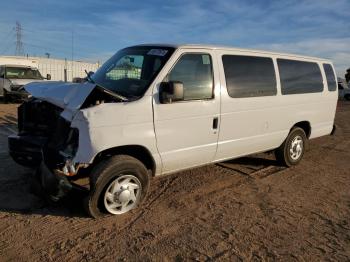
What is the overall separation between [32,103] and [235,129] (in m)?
3.00

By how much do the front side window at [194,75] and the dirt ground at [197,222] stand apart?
4.87ft

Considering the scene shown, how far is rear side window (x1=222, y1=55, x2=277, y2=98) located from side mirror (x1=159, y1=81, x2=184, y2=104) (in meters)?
1.10

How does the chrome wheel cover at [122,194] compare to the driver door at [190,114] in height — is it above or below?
below

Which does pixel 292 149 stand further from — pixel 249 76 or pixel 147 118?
pixel 147 118

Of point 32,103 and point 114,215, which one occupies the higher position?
point 32,103

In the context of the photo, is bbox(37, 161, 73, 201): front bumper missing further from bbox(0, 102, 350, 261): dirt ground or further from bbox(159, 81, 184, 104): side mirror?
bbox(159, 81, 184, 104): side mirror

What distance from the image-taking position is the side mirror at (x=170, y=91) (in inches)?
182

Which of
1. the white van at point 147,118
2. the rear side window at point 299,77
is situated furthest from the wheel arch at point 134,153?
the rear side window at point 299,77

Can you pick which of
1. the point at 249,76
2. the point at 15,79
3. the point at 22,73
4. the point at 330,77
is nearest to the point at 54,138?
the point at 249,76

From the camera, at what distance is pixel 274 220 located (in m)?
4.70

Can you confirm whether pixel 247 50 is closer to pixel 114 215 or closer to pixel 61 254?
pixel 114 215

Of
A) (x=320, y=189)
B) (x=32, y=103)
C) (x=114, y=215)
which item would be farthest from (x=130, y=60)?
(x=320, y=189)

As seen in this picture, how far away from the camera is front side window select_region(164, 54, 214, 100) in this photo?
498cm

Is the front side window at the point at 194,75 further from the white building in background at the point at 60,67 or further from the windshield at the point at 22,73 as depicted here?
the white building in background at the point at 60,67
